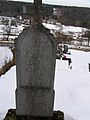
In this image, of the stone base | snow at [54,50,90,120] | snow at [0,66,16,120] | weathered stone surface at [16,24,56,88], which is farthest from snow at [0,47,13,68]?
weathered stone surface at [16,24,56,88]

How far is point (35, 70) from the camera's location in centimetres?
500

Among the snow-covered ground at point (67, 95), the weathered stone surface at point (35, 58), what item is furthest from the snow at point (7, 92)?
the weathered stone surface at point (35, 58)

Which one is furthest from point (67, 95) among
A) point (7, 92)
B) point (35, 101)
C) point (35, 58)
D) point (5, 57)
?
point (5, 57)

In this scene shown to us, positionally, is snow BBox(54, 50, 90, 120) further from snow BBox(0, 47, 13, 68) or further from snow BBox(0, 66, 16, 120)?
snow BBox(0, 47, 13, 68)

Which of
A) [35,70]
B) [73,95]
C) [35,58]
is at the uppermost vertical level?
[35,58]

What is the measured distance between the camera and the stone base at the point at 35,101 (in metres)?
5.07

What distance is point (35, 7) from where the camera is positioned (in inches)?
192

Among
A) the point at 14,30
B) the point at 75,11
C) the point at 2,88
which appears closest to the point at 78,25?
the point at 75,11

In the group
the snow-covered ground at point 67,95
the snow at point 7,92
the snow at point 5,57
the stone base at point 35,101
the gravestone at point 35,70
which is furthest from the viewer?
the snow at point 5,57

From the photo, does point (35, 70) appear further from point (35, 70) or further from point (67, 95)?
point (67, 95)

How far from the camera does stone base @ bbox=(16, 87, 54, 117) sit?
16.6 feet

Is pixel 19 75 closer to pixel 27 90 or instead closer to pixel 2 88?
pixel 27 90

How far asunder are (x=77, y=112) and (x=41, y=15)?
90.0 inches

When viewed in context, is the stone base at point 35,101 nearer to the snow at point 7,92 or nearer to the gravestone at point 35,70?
the gravestone at point 35,70
